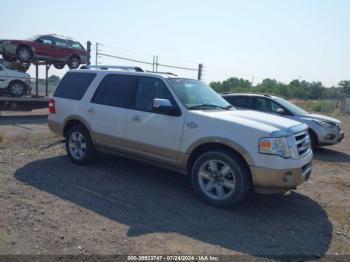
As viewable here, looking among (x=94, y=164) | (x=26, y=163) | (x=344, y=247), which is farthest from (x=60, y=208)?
(x=344, y=247)

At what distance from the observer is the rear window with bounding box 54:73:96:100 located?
6749 millimetres

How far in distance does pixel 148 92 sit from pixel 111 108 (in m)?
0.81

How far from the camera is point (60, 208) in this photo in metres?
4.67

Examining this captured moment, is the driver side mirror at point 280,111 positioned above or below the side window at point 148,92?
below

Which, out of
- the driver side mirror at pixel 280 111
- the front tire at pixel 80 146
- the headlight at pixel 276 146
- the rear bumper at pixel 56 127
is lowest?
the front tire at pixel 80 146

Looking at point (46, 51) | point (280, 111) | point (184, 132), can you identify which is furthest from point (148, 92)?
point (46, 51)

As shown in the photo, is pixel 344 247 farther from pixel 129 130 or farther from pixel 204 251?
pixel 129 130

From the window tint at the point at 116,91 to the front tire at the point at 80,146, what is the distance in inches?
27.2

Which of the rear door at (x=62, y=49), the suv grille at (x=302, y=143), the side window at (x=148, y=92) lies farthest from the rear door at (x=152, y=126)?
the rear door at (x=62, y=49)

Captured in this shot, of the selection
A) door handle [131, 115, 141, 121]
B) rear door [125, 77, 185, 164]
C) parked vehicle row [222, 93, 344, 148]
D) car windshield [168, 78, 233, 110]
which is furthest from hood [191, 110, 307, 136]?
parked vehicle row [222, 93, 344, 148]

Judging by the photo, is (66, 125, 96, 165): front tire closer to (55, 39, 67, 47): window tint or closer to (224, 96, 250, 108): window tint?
(224, 96, 250, 108): window tint

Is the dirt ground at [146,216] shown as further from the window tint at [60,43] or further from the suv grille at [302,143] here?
the window tint at [60,43]

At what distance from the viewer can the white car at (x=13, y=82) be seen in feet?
50.4

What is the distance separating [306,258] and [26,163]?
5.46 m
